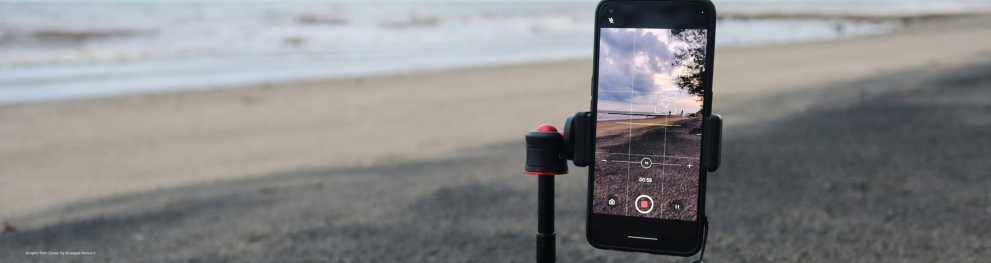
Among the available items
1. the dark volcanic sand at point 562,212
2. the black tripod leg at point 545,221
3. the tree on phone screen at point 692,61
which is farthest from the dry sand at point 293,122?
the tree on phone screen at point 692,61

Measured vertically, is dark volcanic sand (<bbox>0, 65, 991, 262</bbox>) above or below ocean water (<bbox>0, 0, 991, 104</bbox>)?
above

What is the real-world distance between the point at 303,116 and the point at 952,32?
17109mm

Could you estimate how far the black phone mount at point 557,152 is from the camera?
5.03 feet

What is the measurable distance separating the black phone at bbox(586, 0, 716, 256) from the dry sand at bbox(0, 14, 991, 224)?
146 inches

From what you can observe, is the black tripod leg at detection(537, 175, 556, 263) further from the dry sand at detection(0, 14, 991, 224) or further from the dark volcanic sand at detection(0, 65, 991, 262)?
the dry sand at detection(0, 14, 991, 224)

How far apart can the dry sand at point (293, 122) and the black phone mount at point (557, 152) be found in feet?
11.8

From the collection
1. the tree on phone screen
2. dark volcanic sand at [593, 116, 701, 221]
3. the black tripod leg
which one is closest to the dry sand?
the black tripod leg

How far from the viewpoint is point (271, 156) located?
261 inches

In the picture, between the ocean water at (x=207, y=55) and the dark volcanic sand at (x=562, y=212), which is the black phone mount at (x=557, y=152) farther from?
the ocean water at (x=207, y=55)

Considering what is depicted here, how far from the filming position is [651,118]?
1.67m

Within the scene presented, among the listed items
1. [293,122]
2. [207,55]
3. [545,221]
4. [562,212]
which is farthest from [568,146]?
[207,55]

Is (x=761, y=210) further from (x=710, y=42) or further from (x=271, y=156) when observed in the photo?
(x=271, y=156)

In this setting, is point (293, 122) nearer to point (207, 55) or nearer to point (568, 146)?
point (568, 146)

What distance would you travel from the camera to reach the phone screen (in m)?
1.62
